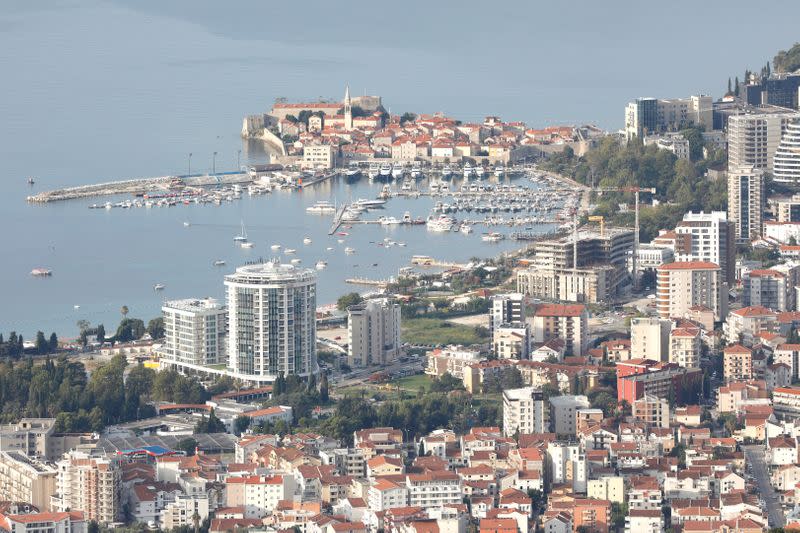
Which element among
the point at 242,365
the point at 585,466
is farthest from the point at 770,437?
the point at 242,365

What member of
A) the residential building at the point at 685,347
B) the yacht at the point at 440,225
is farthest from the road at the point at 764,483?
the yacht at the point at 440,225

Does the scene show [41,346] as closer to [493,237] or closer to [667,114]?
[493,237]

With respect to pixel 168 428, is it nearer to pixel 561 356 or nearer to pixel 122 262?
pixel 561 356

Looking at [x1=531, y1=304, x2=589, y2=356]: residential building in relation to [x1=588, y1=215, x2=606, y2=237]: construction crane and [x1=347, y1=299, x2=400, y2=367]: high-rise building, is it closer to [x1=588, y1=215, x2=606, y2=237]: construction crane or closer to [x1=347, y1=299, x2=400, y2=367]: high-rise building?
[x1=347, y1=299, x2=400, y2=367]: high-rise building

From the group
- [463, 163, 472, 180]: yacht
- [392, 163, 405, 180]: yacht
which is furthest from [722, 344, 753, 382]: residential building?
[392, 163, 405, 180]: yacht

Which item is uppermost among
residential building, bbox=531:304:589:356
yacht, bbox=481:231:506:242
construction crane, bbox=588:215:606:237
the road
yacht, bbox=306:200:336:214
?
construction crane, bbox=588:215:606:237

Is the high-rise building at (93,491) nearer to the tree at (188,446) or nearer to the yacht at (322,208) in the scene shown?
the tree at (188,446)

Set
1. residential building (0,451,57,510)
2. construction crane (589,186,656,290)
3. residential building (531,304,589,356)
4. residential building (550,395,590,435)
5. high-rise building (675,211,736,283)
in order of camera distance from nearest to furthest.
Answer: residential building (0,451,57,510) < residential building (550,395,590,435) < residential building (531,304,589,356) < high-rise building (675,211,736,283) < construction crane (589,186,656,290)

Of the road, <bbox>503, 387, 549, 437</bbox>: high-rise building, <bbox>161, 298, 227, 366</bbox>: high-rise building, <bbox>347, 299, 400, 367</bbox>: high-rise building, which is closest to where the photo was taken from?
the road
